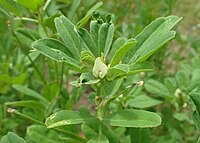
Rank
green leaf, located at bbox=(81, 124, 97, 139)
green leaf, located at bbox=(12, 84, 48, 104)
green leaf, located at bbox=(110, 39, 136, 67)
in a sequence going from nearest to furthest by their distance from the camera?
green leaf, located at bbox=(110, 39, 136, 67) → green leaf, located at bbox=(81, 124, 97, 139) → green leaf, located at bbox=(12, 84, 48, 104)

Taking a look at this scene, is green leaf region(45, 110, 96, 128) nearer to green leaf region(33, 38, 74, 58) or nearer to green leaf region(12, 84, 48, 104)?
green leaf region(33, 38, 74, 58)

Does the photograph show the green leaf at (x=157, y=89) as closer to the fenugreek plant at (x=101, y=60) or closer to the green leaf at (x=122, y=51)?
the fenugreek plant at (x=101, y=60)

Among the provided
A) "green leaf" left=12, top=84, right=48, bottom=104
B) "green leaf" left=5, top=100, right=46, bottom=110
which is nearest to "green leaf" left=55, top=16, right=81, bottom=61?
"green leaf" left=5, top=100, right=46, bottom=110

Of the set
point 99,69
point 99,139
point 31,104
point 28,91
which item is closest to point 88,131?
point 99,139

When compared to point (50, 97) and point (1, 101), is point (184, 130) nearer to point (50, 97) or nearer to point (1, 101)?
point (50, 97)

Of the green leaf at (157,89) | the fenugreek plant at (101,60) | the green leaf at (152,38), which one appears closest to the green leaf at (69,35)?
the fenugreek plant at (101,60)

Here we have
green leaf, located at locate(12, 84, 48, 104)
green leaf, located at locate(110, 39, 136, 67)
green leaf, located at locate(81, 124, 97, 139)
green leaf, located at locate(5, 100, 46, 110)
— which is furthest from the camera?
green leaf, located at locate(12, 84, 48, 104)

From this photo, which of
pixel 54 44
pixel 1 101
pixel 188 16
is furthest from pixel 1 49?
pixel 188 16
